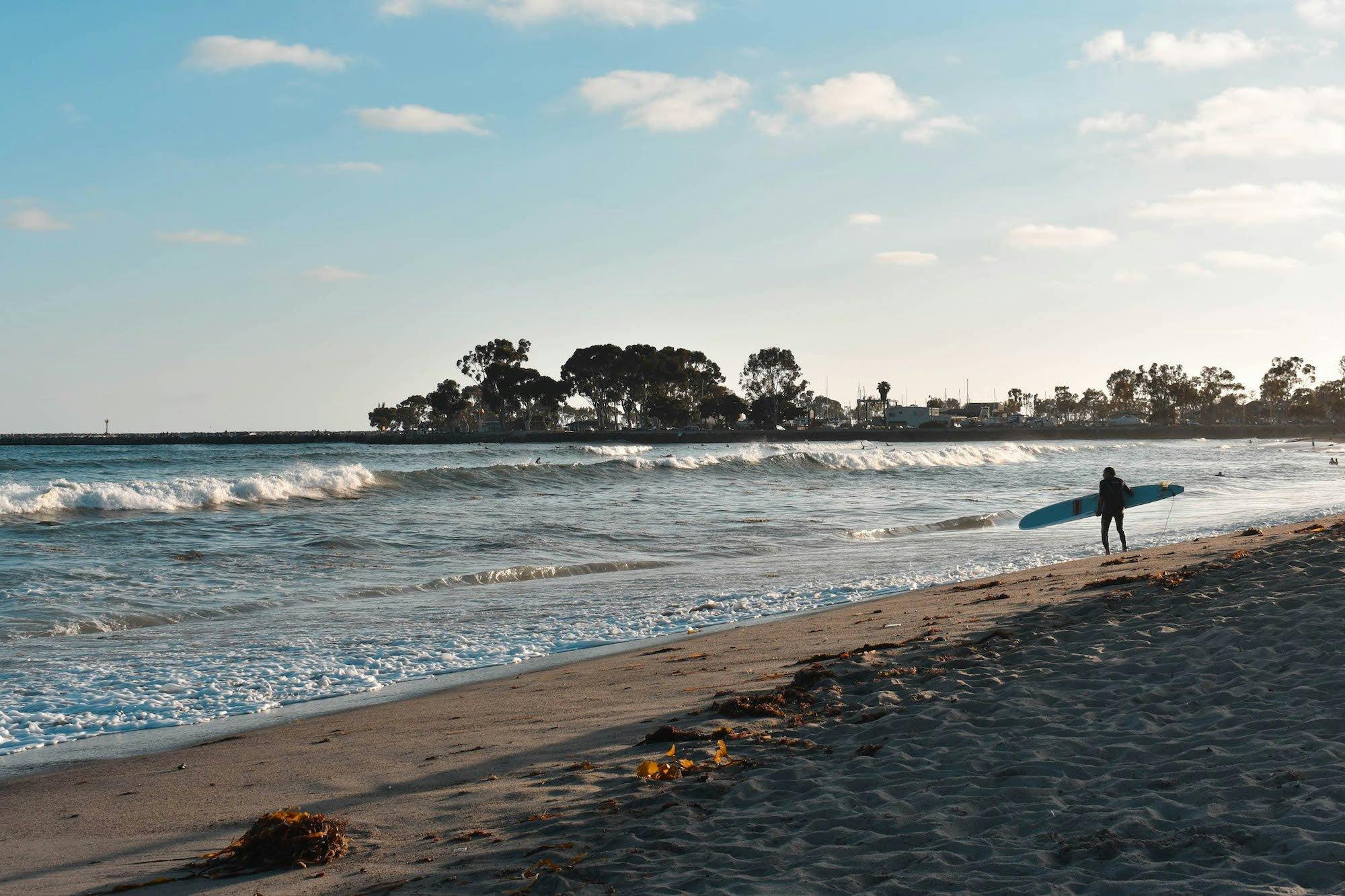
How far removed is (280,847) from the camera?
4262 millimetres

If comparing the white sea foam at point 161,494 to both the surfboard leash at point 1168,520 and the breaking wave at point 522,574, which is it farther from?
the surfboard leash at point 1168,520

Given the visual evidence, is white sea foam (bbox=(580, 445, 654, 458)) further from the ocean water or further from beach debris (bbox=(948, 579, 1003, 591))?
beach debris (bbox=(948, 579, 1003, 591))

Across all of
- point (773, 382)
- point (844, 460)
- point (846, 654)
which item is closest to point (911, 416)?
point (773, 382)

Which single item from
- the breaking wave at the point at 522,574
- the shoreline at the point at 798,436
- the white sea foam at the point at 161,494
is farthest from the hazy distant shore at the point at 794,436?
the breaking wave at the point at 522,574

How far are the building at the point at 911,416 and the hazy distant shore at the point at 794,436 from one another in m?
12.6

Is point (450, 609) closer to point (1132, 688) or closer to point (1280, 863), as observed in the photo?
point (1132, 688)

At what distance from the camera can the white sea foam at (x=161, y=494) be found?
24.5 m

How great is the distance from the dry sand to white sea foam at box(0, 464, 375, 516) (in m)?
21.9

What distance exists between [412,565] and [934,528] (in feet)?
38.7

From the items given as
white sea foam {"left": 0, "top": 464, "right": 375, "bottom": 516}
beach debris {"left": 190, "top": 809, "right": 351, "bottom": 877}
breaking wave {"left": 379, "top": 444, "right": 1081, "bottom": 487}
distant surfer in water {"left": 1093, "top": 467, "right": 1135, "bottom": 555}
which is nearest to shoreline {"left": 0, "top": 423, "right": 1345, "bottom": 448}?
breaking wave {"left": 379, "top": 444, "right": 1081, "bottom": 487}

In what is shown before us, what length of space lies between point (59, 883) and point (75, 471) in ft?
163

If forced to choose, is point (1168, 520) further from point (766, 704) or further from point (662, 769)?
point (662, 769)

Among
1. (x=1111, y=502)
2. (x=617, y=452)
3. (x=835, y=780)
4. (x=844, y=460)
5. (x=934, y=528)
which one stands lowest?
(x=934, y=528)

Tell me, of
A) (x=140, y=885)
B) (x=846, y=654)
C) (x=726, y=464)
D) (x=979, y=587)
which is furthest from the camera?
(x=726, y=464)
